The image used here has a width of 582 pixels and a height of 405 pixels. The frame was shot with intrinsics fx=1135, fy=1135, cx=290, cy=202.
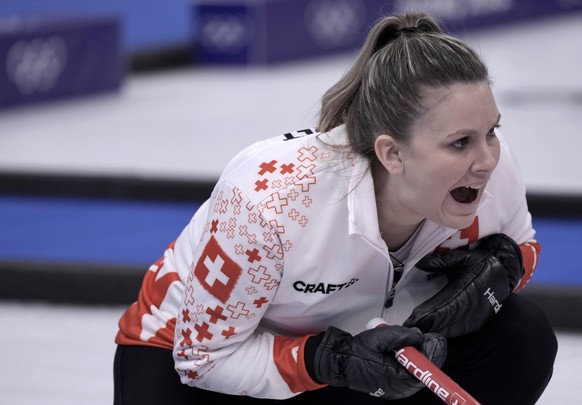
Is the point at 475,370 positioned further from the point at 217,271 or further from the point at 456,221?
the point at 217,271

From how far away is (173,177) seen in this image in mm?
4602

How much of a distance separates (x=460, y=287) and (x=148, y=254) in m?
1.91

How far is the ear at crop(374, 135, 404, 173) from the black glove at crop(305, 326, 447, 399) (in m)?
0.27

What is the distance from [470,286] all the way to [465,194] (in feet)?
0.66

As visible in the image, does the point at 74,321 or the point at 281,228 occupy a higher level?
the point at 281,228

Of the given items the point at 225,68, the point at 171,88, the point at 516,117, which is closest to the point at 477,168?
the point at 516,117

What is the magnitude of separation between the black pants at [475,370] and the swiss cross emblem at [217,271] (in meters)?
0.26

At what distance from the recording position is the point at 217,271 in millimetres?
1873

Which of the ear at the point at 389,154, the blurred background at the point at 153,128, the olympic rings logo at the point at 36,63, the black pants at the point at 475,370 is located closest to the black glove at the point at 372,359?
the black pants at the point at 475,370

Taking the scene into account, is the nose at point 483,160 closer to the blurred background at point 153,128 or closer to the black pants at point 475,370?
the black pants at point 475,370

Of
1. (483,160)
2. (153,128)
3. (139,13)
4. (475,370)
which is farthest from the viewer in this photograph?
(139,13)

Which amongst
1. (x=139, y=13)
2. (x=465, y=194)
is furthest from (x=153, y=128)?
(x=465, y=194)

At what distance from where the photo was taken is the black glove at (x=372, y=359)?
187 cm

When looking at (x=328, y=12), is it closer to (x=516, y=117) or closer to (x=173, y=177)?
(x=516, y=117)
